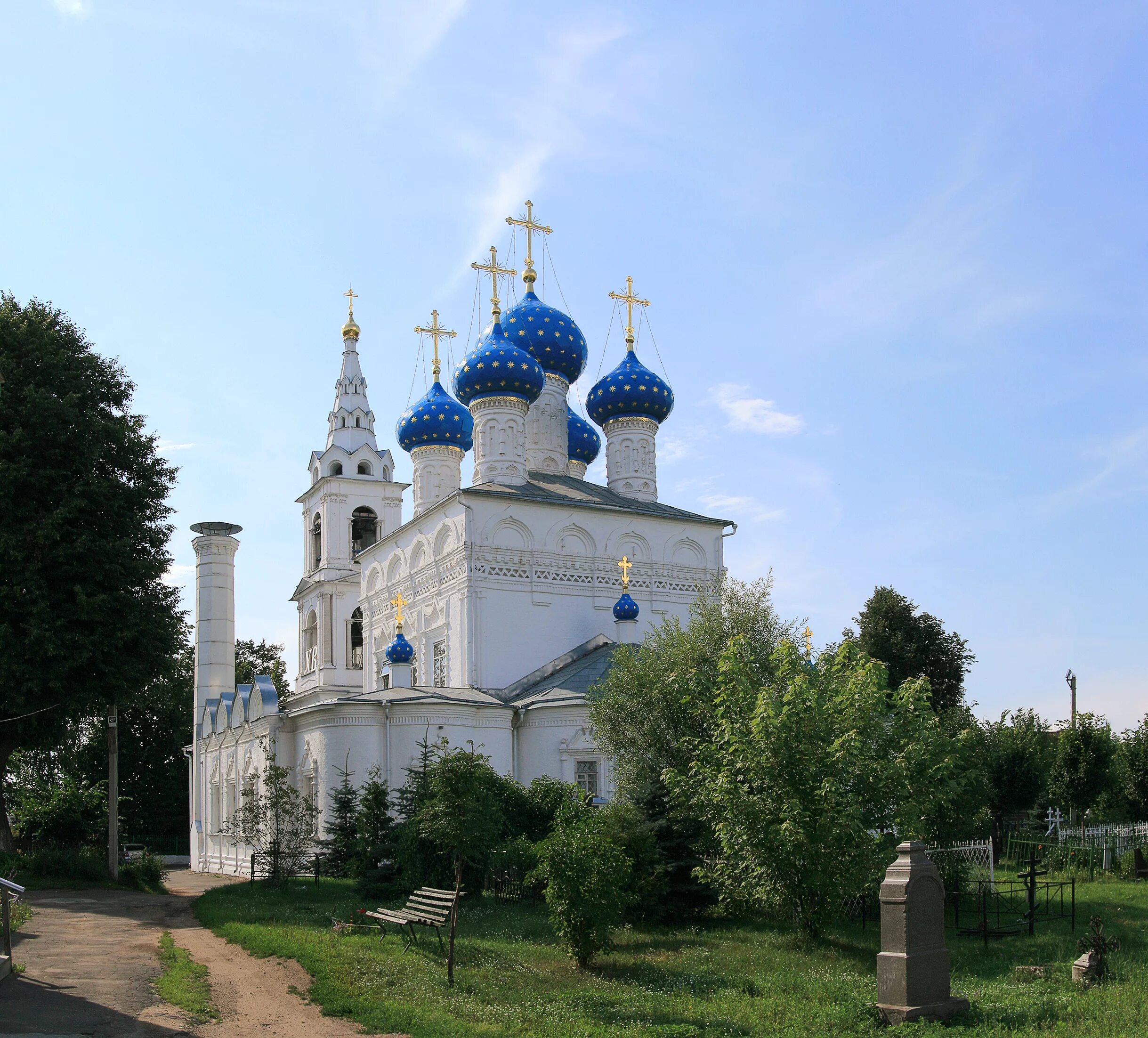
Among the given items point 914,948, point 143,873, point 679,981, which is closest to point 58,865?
point 143,873

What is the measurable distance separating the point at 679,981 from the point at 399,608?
14665mm

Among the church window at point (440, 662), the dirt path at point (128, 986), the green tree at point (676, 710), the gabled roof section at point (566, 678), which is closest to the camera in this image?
the dirt path at point (128, 986)

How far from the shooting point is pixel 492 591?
2269 cm

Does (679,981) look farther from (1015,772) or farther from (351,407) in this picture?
(351,407)

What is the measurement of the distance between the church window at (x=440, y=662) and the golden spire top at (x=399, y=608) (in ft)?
2.76

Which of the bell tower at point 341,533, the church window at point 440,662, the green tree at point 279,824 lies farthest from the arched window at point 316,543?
the green tree at point 279,824

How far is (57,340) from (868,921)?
50.0 feet

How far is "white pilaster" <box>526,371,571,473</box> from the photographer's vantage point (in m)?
27.9

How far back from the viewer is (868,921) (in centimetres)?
1370

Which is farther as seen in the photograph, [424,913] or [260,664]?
[260,664]

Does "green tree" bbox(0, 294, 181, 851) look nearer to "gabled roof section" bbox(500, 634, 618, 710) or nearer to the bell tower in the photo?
"gabled roof section" bbox(500, 634, 618, 710)

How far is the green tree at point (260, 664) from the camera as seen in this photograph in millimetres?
46812

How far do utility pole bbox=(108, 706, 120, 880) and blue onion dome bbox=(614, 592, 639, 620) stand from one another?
928 cm

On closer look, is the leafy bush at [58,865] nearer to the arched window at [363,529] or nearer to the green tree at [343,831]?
the green tree at [343,831]
